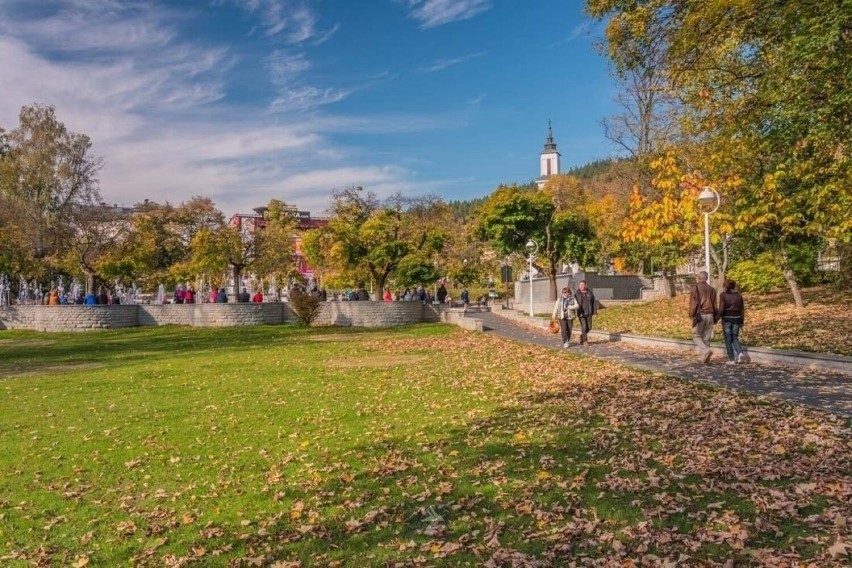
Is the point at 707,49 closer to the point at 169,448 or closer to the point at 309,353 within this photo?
the point at 169,448

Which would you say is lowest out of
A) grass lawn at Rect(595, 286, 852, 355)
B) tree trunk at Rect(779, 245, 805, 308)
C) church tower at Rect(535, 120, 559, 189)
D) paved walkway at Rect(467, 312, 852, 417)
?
paved walkway at Rect(467, 312, 852, 417)

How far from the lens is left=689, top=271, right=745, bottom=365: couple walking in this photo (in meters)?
11.7

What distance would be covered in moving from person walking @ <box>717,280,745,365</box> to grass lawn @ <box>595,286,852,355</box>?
168cm

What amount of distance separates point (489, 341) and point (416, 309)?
1129 centimetres

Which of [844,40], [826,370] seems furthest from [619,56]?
[826,370]

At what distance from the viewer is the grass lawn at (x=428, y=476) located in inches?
171

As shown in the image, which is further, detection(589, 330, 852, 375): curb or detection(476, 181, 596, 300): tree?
detection(476, 181, 596, 300): tree

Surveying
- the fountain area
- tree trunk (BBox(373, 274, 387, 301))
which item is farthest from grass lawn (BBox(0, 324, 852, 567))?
tree trunk (BBox(373, 274, 387, 301))

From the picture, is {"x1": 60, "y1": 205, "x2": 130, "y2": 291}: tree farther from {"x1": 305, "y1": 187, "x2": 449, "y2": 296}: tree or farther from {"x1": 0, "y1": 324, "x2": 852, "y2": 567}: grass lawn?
{"x1": 0, "y1": 324, "x2": 852, "y2": 567}: grass lawn

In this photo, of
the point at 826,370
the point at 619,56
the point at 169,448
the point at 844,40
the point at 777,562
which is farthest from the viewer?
the point at 619,56

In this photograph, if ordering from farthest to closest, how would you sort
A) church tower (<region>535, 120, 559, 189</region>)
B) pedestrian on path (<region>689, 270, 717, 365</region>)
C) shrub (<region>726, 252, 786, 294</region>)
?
church tower (<region>535, 120, 559, 189</region>), shrub (<region>726, 252, 786, 294</region>), pedestrian on path (<region>689, 270, 717, 365</region>)

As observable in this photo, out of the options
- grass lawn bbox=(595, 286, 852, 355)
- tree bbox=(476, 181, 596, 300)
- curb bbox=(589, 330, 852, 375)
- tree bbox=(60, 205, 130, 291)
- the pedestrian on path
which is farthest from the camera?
tree bbox=(476, 181, 596, 300)

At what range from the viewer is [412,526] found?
187 inches

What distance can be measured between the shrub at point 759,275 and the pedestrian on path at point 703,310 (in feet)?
48.7
